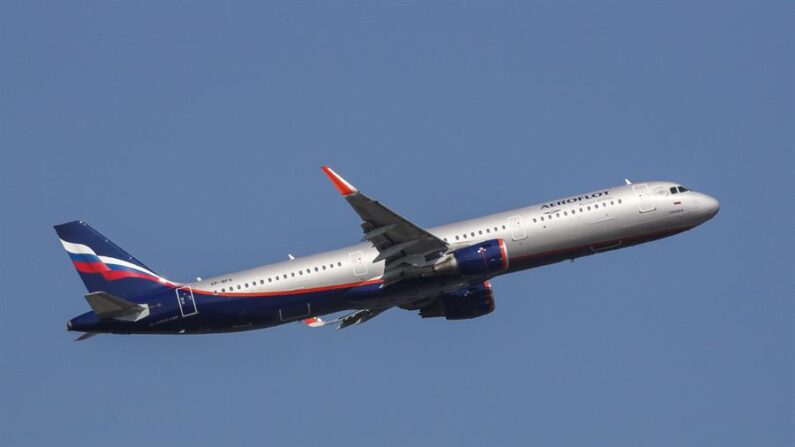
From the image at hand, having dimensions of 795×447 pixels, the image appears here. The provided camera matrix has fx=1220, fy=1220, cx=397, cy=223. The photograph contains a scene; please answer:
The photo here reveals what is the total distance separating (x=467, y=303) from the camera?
264 ft

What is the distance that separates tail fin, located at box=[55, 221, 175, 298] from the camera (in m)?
75.4

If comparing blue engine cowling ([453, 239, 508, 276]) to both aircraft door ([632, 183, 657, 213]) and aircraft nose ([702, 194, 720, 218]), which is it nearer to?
aircraft door ([632, 183, 657, 213])

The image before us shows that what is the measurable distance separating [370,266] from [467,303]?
372 inches

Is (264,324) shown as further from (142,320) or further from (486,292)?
(486,292)

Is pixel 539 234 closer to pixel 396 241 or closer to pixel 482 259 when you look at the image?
pixel 482 259

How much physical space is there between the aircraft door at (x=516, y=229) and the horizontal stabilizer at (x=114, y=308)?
2263 cm

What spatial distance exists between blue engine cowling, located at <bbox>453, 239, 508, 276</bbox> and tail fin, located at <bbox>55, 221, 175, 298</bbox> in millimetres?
18199

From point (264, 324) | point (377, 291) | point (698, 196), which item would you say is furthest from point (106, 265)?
point (698, 196)

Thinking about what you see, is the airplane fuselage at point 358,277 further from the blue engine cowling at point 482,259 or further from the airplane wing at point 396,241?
the blue engine cowling at point 482,259

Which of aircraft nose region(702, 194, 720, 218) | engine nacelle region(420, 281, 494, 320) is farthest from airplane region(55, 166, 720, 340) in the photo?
engine nacelle region(420, 281, 494, 320)

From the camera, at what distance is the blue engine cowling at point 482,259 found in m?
72.2

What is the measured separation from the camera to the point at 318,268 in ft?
242

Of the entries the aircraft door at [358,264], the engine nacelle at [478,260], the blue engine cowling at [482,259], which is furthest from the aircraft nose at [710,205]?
Answer: the aircraft door at [358,264]

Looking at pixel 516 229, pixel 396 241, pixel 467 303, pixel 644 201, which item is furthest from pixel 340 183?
pixel 644 201
